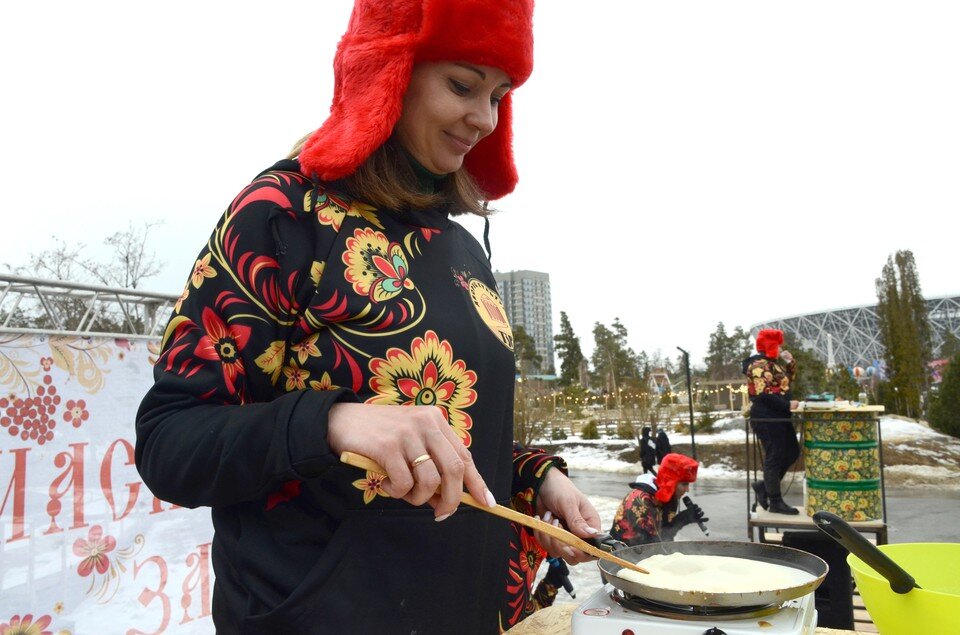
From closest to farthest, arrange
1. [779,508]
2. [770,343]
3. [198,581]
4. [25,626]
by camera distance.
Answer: [25,626]
[198,581]
[779,508]
[770,343]

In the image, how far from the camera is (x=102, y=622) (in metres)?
3.28

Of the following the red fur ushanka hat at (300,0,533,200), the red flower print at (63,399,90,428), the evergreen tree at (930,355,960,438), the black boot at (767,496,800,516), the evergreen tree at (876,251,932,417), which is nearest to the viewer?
the red fur ushanka hat at (300,0,533,200)

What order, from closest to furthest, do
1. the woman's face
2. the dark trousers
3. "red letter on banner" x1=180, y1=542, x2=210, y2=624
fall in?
the woman's face → "red letter on banner" x1=180, y1=542, x2=210, y2=624 → the dark trousers

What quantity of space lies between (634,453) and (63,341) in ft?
48.4

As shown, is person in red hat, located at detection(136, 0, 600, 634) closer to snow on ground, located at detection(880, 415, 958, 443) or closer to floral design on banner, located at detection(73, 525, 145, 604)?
floral design on banner, located at detection(73, 525, 145, 604)

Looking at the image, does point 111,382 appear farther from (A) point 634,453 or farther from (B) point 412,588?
(A) point 634,453

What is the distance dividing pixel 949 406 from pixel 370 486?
62.9ft

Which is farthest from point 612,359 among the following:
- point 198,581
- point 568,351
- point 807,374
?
point 198,581

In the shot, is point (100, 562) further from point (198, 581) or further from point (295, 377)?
point (295, 377)

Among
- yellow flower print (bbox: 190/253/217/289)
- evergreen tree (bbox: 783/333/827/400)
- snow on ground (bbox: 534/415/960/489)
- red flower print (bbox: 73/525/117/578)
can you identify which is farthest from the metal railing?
evergreen tree (bbox: 783/333/827/400)

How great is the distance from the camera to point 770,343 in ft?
24.2

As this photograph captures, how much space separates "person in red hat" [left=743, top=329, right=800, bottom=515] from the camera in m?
6.84

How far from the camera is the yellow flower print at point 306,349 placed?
1.05m

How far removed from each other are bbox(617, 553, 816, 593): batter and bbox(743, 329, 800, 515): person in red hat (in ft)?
20.0
